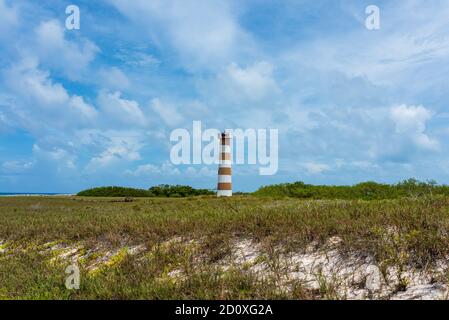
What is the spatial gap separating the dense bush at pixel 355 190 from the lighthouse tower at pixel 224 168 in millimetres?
5174

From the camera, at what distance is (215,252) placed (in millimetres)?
7422

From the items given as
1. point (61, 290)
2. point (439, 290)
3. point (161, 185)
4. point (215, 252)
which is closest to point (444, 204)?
point (439, 290)

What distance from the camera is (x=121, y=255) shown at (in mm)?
8273

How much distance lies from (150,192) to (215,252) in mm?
46802

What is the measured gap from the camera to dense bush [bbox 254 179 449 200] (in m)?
24.8

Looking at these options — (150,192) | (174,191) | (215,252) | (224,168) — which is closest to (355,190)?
(224,168)

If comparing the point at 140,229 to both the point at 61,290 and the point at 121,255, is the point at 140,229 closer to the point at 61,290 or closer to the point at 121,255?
the point at 121,255

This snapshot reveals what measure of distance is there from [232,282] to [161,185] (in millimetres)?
49580

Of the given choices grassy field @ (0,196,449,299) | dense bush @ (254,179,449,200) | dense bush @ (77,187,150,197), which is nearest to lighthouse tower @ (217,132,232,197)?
dense bush @ (254,179,449,200)

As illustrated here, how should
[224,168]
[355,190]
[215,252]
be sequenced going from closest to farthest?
[215,252]
[355,190]
[224,168]

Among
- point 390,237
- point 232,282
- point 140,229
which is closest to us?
point 232,282

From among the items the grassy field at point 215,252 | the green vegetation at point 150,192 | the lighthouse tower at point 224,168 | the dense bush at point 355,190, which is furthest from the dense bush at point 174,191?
the grassy field at point 215,252

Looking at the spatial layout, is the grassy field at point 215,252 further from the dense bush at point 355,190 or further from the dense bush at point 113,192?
the dense bush at point 113,192

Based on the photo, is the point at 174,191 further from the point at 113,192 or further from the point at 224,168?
the point at 224,168
